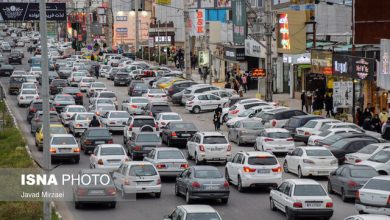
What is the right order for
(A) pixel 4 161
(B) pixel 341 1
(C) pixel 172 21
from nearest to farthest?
(A) pixel 4 161 → (B) pixel 341 1 → (C) pixel 172 21

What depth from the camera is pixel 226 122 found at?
56.5 m

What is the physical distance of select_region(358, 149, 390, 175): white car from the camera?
34.8 meters

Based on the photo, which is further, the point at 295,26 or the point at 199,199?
the point at 295,26

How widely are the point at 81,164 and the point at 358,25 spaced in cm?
2240

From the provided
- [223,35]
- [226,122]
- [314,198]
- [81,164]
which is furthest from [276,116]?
[223,35]

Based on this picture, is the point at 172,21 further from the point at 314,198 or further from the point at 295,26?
the point at 314,198

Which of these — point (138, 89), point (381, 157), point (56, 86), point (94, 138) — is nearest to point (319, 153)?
point (381, 157)

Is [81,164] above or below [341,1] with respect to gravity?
below

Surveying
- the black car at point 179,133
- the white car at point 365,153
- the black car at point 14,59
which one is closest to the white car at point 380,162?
the white car at point 365,153

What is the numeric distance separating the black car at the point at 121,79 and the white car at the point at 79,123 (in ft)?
120

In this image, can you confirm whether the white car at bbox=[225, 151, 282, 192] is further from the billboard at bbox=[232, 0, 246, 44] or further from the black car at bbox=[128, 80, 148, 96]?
the billboard at bbox=[232, 0, 246, 44]

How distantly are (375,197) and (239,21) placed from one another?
175ft

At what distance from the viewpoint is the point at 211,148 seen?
40.8 meters

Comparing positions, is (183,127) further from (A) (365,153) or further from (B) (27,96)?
(B) (27,96)
